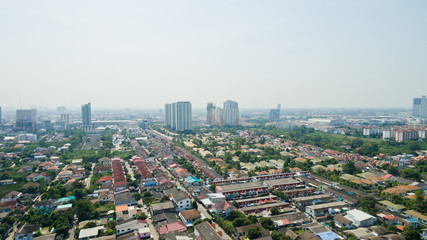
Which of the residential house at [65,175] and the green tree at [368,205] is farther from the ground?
the green tree at [368,205]

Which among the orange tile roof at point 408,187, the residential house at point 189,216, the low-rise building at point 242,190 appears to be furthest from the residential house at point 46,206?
the orange tile roof at point 408,187

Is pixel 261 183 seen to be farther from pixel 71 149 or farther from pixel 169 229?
pixel 71 149

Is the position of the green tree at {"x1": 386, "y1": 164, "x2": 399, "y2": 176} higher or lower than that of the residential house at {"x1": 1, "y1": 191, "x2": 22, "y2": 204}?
higher

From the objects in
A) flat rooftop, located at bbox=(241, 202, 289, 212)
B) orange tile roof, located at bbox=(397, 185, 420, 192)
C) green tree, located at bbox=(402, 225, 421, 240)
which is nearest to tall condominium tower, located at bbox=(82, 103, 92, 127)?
flat rooftop, located at bbox=(241, 202, 289, 212)

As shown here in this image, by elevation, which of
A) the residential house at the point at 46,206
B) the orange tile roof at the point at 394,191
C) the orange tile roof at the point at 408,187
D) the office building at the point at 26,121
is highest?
the office building at the point at 26,121

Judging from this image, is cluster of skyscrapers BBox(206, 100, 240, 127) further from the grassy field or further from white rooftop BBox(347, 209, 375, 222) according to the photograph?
white rooftop BBox(347, 209, 375, 222)

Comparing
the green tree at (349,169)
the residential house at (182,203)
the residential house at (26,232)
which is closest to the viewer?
the residential house at (26,232)

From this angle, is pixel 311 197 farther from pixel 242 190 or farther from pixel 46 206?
pixel 46 206

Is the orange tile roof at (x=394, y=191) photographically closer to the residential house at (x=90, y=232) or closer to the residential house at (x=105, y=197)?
the residential house at (x=90, y=232)

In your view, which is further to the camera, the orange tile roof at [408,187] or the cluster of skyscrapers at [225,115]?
the cluster of skyscrapers at [225,115]
